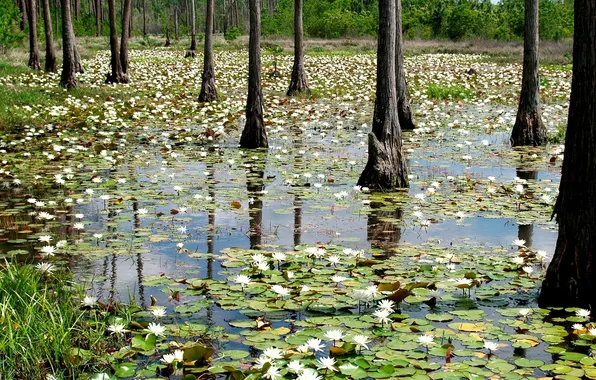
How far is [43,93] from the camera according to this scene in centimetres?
1991

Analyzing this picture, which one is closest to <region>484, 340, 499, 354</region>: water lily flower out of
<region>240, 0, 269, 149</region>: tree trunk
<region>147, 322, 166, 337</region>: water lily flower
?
<region>147, 322, 166, 337</region>: water lily flower

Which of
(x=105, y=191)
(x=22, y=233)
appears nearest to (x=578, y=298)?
(x=22, y=233)

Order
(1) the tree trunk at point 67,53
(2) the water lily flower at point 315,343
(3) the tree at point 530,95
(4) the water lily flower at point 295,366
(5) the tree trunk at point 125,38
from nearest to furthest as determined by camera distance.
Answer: (4) the water lily flower at point 295,366 → (2) the water lily flower at point 315,343 → (3) the tree at point 530,95 → (1) the tree trunk at point 67,53 → (5) the tree trunk at point 125,38

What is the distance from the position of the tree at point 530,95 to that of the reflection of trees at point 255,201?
529 cm

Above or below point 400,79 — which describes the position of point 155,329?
below

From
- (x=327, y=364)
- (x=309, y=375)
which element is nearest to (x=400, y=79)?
(x=327, y=364)

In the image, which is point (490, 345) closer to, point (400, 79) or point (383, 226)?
point (383, 226)

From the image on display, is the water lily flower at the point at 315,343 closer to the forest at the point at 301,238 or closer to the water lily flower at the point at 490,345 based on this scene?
the forest at the point at 301,238

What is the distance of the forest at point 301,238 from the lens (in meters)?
4.57

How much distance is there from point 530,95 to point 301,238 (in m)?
7.43

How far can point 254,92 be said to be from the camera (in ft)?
42.8

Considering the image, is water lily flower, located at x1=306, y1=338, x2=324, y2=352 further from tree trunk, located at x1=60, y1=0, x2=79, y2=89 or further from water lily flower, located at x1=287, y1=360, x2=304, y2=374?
tree trunk, located at x1=60, y1=0, x2=79, y2=89

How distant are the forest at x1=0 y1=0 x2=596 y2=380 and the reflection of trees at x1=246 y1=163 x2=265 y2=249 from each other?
37 millimetres

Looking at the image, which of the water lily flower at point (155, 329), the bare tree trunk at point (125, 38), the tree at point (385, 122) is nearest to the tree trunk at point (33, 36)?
the bare tree trunk at point (125, 38)
